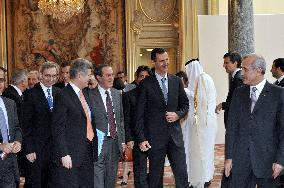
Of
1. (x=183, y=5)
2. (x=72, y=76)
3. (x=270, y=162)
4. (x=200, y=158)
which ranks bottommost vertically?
(x=200, y=158)

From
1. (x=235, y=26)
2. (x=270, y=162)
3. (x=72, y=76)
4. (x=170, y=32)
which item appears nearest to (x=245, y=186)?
(x=270, y=162)

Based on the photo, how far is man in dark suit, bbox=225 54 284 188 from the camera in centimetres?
474

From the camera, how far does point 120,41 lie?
15.3 meters

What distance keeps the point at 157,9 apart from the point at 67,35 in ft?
8.50

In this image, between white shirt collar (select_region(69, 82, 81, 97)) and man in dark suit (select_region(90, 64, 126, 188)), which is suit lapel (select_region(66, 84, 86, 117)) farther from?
man in dark suit (select_region(90, 64, 126, 188))

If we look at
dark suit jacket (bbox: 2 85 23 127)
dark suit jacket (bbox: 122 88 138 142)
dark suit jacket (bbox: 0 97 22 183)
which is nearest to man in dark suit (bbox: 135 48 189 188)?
dark suit jacket (bbox: 122 88 138 142)

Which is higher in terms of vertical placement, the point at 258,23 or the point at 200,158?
the point at 258,23

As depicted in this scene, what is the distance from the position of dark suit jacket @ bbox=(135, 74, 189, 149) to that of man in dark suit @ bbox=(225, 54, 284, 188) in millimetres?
1313

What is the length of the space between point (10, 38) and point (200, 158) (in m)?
9.49

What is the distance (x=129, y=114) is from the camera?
22.3 ft

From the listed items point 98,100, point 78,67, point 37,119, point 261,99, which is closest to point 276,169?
point 261,99

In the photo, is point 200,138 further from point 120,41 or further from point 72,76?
point 120,41

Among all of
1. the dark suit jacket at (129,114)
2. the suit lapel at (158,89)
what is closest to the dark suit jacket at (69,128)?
the dark suit jacket at (129,114)

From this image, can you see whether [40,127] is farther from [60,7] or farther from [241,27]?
[60,7]
